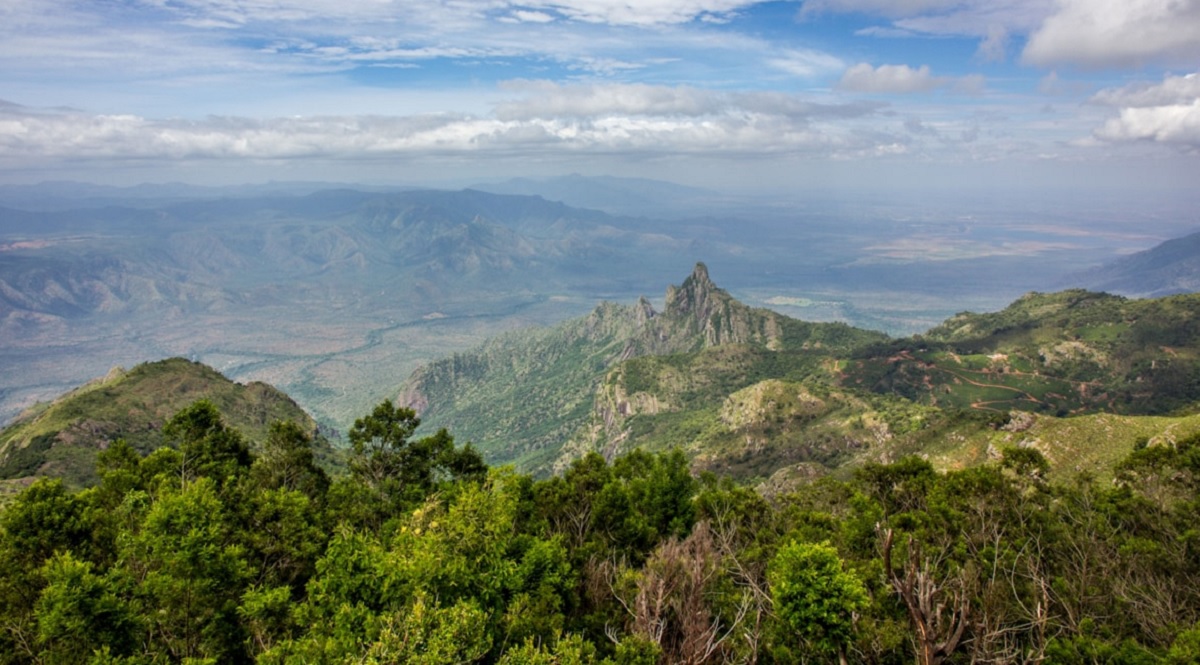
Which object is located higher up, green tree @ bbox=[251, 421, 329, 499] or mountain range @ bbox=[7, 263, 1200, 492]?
green tree @ bbox=[251, 421, 329, 499]

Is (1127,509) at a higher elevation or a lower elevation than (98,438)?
higher

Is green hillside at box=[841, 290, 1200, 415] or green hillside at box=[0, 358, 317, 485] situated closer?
green hillside at box=[0, 358, 317, 485]

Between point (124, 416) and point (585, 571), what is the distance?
11683 cm

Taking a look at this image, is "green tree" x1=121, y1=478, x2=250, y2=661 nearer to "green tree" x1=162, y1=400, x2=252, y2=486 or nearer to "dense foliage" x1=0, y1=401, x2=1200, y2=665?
"dense foliage" x1=0, y1=401, x2=1200, y2=665

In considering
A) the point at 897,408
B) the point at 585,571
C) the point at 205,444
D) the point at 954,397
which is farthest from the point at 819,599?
the point at 954,397

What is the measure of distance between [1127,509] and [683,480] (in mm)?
28196

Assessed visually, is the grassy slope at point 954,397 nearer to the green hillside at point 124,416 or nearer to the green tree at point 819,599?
the green tree at point 819,599

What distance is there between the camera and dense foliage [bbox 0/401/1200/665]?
22562 mm

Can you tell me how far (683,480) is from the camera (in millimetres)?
47906

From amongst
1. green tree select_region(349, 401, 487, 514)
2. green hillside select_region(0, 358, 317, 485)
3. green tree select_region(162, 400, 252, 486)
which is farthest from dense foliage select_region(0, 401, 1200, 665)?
green hillside select_region(0, 358, 317, 485)

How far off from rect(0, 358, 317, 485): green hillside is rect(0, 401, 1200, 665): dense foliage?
207 feet

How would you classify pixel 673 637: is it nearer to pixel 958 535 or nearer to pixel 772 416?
pixel 958 535

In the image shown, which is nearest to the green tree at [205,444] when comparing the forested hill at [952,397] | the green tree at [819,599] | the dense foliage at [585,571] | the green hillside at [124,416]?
the dense foliage at [585,571]

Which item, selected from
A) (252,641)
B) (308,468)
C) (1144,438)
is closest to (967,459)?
(1144,438)
